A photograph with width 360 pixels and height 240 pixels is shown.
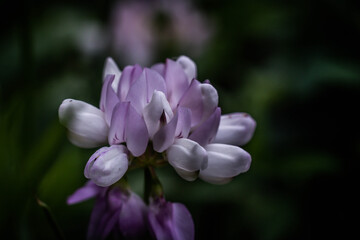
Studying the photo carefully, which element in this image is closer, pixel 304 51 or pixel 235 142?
pixel 235 142

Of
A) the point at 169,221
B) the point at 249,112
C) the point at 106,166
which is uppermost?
the point at 106,166

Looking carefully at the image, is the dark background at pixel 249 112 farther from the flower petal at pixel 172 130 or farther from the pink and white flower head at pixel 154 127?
the flower petal at pixel 172 130

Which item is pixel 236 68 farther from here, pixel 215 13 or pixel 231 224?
Result: pixel 231 224

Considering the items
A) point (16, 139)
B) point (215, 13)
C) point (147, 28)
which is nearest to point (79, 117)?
point (16, 139)

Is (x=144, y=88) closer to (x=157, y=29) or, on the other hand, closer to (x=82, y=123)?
(x=82, y=123)

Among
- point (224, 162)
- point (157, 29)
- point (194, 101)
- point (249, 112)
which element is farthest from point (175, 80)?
point (157, 29)

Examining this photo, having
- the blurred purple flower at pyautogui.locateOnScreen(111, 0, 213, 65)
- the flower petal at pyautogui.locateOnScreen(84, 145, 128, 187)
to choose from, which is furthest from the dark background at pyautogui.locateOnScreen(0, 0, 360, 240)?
the flower petal at pyautogui.locateOnScreen(84, 145, 128, 187)
